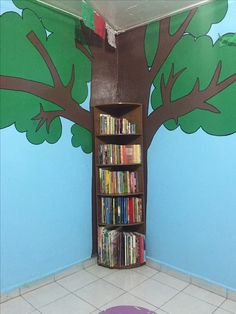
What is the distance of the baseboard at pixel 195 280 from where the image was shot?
2.15 meters

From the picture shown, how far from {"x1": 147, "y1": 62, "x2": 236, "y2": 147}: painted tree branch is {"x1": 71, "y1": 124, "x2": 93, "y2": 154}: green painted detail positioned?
59 cm

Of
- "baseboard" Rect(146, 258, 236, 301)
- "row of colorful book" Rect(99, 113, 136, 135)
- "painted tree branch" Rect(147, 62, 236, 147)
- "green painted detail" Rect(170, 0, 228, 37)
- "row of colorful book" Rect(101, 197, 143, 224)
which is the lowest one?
"baseboard" Rect(146, 258, 236, 301)

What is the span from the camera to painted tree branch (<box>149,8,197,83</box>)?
7.77 ft

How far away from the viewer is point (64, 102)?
244cm

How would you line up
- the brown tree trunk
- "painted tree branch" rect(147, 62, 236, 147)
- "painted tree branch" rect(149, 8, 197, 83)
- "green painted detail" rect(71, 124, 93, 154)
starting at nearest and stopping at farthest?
"painted tree branch" rect(147, 62, 236, 147) → "painted tree branch" rect(149, 8, 197, 83) → "green painted detail" rect(71, 124, 93, 154) → the brown tree trunk

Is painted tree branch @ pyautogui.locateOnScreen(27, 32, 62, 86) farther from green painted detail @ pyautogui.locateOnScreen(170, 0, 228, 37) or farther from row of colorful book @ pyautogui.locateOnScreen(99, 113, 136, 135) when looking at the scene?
green painted detail @ pyautogui.locateOnScreen(170, 0, 228, 37)

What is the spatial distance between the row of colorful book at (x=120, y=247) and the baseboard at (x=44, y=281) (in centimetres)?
20

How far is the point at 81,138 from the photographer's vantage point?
2.58 metres

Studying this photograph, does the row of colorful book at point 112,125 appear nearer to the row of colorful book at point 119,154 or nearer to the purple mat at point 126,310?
the row of colorful book at point 119,154

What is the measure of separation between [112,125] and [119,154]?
0.96ft

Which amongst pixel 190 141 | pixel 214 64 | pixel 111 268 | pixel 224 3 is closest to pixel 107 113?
pixel 190 141

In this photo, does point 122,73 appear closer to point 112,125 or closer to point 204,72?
point 112,125

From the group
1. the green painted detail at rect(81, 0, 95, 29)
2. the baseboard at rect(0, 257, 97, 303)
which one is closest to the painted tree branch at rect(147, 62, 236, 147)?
the green painted detail at rect(81, 0, 95, 29)

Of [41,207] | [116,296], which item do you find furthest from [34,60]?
[116,296]
